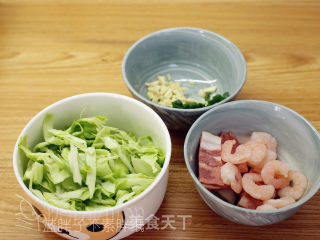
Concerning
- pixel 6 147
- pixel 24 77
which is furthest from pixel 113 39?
pixel 6 147

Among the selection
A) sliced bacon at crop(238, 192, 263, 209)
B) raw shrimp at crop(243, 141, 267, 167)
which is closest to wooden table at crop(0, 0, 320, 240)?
sliced bacon at crop(238, 192, 263, 209)

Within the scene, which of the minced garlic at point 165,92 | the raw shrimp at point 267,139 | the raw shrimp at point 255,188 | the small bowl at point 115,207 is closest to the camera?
the small bowl at point 115,207

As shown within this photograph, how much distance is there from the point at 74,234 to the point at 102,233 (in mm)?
71

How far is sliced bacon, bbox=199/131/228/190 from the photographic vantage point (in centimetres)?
107

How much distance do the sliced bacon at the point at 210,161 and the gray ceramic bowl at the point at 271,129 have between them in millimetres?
25

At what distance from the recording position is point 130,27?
5.90 feet

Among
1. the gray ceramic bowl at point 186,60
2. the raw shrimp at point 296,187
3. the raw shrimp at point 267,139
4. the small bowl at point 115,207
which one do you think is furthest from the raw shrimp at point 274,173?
the gray ceramic bowl at point 186,60

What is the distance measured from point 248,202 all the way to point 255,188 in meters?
0.04

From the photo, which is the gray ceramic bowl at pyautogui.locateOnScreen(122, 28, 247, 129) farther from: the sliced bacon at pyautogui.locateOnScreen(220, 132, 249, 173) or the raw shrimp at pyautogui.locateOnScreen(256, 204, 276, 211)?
the raw shrimp at pyautogui.locateOnScreen(256, 204, 276, 211)

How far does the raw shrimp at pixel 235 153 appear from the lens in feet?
Answer: 3.60

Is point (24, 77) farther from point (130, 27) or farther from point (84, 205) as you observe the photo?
point (84, 205)

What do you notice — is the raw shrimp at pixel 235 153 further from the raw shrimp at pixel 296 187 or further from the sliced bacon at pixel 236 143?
the raw shrimp at pixel 296 187

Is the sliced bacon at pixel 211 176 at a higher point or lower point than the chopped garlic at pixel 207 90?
lower

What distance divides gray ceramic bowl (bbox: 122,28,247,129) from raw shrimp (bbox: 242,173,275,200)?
0.42 meters
